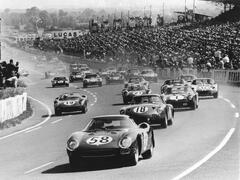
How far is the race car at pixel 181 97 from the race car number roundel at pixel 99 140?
733 inches

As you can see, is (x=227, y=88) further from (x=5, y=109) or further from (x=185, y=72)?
(x=5, y=109)

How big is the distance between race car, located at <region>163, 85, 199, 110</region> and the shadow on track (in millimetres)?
17995

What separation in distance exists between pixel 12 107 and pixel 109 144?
20510mm

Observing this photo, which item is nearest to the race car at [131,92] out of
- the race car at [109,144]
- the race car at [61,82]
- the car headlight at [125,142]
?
the race car at [109,144]

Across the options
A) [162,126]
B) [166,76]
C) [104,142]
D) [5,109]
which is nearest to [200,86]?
[5,109]

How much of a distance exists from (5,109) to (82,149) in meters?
18.2

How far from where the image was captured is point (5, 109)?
107 feet

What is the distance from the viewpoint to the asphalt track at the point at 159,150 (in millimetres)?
14445

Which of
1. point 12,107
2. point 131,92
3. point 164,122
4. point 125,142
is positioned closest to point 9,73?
point 12,107

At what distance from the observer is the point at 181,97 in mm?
34031

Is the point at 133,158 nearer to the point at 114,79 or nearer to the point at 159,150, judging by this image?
the point at 159,150

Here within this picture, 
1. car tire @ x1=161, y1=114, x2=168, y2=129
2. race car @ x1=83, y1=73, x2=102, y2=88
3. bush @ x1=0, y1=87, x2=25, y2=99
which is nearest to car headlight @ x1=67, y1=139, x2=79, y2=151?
car tire @ x1=161, y1=114, x2=168, y2=129

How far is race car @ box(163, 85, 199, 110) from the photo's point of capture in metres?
34.0

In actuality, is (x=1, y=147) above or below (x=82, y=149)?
below
